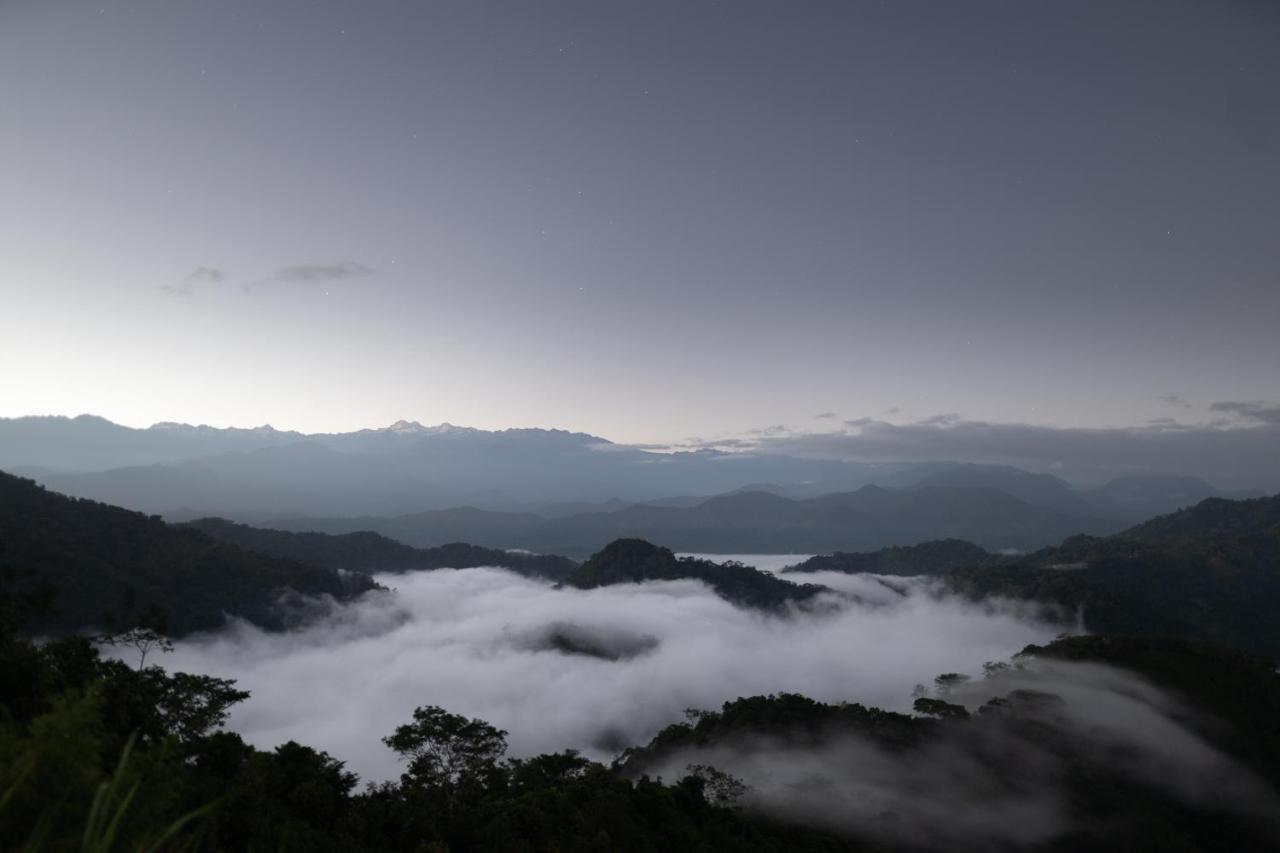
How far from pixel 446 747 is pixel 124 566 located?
138333mm

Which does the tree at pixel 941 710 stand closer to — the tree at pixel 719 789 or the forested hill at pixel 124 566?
the tree at pixel 719 789

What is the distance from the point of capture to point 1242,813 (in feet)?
308

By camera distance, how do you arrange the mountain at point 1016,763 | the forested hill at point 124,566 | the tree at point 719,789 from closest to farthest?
the tree at point 719,789 < the mountain at point 1016,763 < the forested hill at point 124,566

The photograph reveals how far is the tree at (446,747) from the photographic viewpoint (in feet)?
159

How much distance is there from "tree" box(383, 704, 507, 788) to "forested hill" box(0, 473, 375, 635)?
84.8 meters

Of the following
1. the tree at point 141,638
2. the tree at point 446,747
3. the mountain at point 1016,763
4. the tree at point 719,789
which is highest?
the tree at point 141,638

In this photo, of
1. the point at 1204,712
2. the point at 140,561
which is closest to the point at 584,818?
the point at 1204,712

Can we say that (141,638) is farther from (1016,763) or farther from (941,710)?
(1016,763)

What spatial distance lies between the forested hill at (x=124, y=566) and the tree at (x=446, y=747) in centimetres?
8477

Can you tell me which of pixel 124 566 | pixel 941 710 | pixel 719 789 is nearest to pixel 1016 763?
pixel 941 710

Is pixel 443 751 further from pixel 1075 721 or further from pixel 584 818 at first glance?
pixel 1075 721

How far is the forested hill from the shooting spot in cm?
12344

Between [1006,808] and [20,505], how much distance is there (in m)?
201

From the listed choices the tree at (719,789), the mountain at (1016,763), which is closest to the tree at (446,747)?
the tree at (719,789)
